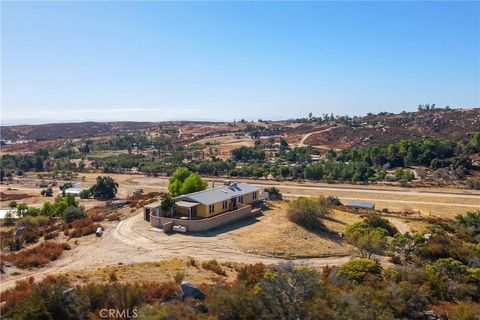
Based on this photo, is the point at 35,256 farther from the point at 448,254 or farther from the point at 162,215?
the point at 448,254

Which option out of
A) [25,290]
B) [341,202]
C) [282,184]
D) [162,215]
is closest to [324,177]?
[282,184]

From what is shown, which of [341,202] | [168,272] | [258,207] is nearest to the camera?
[168,272]

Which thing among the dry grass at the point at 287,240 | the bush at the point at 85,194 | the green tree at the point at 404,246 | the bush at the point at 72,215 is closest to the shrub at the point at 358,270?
the dry grass at the point at 287,240

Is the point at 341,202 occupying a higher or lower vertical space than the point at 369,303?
lower

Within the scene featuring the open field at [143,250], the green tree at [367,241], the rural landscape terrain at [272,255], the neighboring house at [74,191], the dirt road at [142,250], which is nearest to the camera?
the rural landscape terrain at [272,255]

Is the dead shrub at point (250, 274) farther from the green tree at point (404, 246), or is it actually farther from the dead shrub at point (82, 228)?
the dead shrub at point (82, 228)

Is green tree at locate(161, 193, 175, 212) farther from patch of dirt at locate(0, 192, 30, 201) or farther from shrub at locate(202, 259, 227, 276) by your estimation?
patch of dirt at locate(0, 192, 30, 201)
